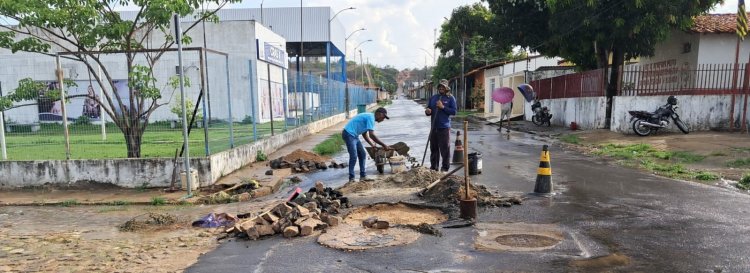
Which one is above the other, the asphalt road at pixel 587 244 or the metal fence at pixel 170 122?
the metal fence at pixel 170 122

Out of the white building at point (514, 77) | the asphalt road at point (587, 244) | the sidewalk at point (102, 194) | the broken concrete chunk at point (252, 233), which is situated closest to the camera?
the asphalt road at point (587, 244)

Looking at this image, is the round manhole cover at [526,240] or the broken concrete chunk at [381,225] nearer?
the round manhole cover at [526,240]

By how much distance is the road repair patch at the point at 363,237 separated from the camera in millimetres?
4934

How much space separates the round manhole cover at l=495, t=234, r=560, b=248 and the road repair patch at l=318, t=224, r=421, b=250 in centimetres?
93

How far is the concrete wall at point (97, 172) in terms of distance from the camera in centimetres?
848

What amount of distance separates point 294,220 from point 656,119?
13204 mm

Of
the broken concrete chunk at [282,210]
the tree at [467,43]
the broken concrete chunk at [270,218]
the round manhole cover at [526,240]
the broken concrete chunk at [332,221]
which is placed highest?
the tree at [467,43]

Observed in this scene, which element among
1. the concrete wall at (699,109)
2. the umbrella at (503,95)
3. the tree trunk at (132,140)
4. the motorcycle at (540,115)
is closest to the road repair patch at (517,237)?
the tree trunk at (132,140)

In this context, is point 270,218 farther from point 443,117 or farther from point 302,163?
point 302,163

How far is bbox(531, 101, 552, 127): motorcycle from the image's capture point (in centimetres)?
2173

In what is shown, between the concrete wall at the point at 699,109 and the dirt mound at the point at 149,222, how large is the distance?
1450cm

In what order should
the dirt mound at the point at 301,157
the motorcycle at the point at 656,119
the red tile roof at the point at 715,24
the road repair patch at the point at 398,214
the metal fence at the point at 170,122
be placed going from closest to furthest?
the road repair patch at the point at 398,214
the metal fence at the point at 170,122
the dirt mound at the point at 301,157
the motorcycle at the point at 656,119
the red tile roof at the point at 715,24

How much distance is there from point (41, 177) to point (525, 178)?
891 centimetres

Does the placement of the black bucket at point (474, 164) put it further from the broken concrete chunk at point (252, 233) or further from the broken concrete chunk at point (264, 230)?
the broken concrete chunk at point (252, 233)
